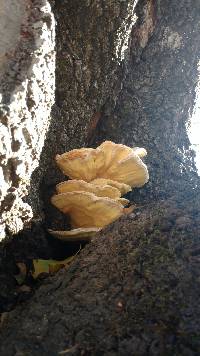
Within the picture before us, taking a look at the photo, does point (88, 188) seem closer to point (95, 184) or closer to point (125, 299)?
point (95, 184)

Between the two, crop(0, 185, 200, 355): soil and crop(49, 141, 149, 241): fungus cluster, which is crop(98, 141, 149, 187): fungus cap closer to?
crop(49, 141, 149, 241): fungus cluster

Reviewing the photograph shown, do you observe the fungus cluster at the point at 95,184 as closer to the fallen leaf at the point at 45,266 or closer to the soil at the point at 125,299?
the fallen leaf at the point at 45,266

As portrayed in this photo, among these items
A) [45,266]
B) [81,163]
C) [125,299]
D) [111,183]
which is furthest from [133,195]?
[125,299]

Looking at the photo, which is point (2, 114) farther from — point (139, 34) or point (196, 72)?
point (196, 72)

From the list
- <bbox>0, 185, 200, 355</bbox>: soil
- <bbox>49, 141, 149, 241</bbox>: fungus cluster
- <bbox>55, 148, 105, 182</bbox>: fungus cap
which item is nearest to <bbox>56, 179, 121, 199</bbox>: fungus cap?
<bbox>49, 141, 149, 241</bbox>: fungus cluster

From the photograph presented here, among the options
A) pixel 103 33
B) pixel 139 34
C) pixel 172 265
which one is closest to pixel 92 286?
pixel 172 265
